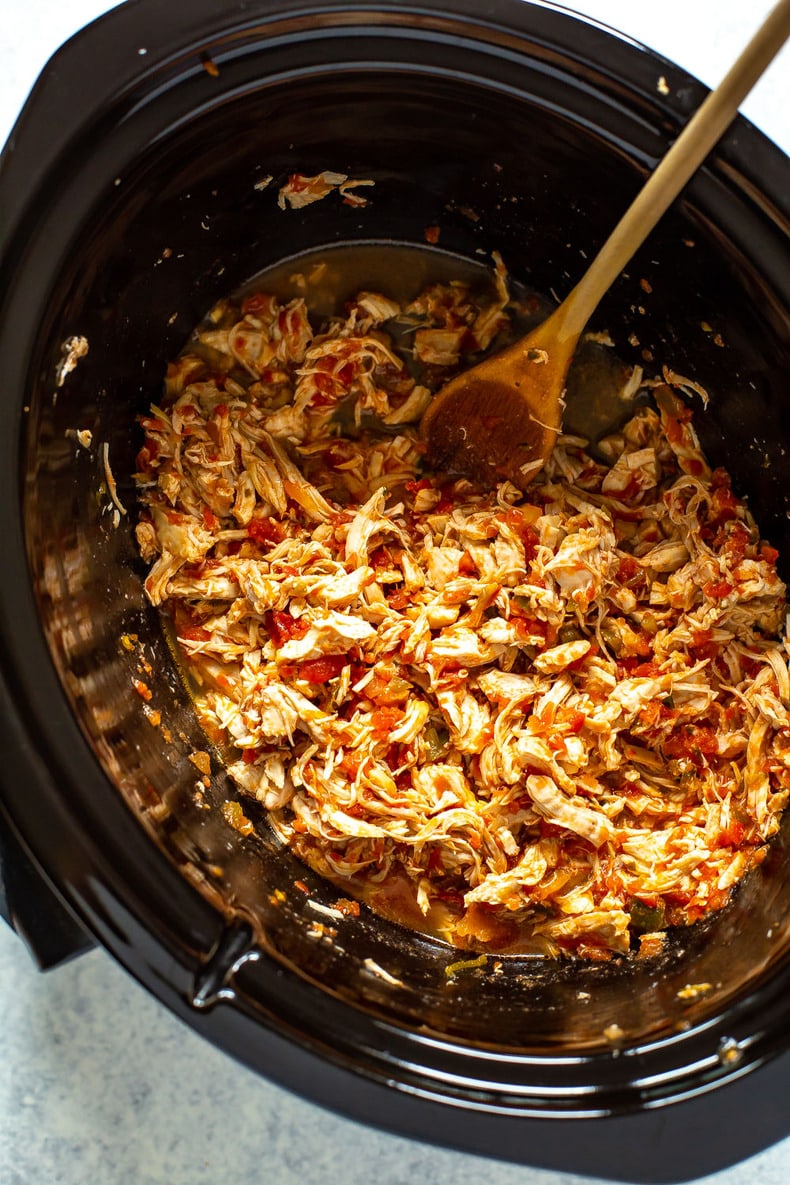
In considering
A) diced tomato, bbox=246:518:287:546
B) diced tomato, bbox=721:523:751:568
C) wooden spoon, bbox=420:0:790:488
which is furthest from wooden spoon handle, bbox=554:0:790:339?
diced tomato, bbox=246:518:287:546

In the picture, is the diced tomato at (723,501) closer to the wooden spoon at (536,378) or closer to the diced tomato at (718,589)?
the diced tomato at (718,589)

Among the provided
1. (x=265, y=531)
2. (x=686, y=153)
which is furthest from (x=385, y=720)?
(x=686, y=153)

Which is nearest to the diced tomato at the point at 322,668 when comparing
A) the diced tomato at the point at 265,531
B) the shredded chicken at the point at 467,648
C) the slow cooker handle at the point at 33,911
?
the shredded chicken at the point at 467,648

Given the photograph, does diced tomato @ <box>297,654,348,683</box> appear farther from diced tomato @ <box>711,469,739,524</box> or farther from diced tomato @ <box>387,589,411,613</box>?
diced tomato @ <box>711,469,739,524</box>

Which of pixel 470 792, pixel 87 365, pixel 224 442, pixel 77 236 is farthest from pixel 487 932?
pixel 77 236

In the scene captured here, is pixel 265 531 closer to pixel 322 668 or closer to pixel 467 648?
pixel 322 668

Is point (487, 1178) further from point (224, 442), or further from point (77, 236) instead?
point (77, 236)
